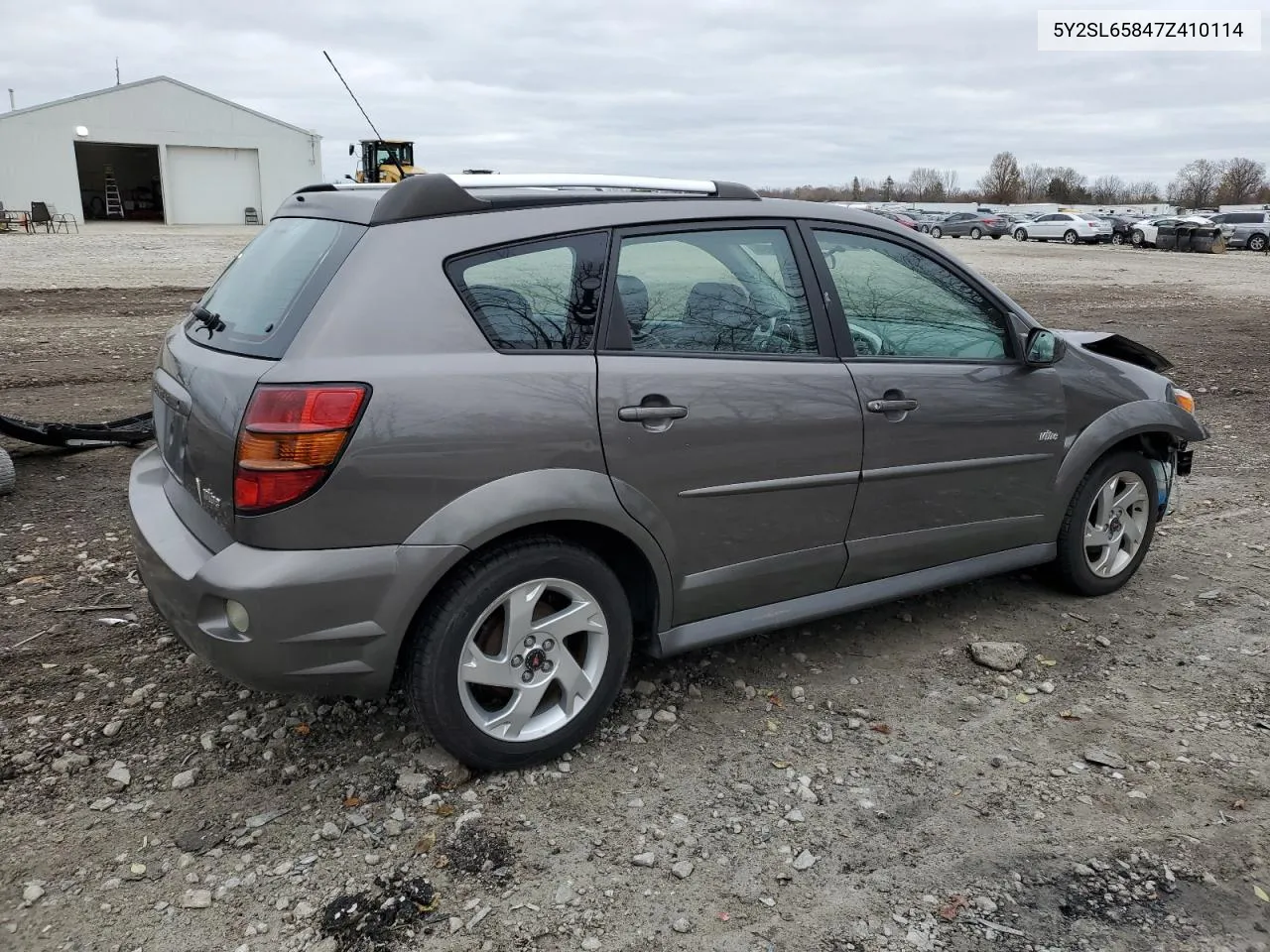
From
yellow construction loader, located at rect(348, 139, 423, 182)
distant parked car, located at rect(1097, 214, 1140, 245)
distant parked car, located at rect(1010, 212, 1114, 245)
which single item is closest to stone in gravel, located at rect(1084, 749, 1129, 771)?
yellow construction loader, located at rect(348, 139, 423, 182)

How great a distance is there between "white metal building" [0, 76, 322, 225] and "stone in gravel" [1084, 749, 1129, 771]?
155ft

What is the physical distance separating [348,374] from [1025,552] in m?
2.97

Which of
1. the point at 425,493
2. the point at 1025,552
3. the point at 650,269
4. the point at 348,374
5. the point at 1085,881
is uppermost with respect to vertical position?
the point at 650,269

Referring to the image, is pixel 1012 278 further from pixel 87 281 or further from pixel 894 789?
pixel 894 789

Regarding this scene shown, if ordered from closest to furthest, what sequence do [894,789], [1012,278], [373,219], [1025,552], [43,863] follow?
[43,863] → [373,219] → [894,789] → [1025,552] → [1012,278]

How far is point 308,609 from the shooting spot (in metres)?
2.76

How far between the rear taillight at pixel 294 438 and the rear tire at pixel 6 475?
12.0 feet

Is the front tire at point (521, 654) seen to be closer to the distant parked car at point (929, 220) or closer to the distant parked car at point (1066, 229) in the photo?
the distant parked car at point (1066, 229)

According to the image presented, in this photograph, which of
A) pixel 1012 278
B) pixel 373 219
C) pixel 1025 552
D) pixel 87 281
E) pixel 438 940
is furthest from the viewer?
pixel 1012 278

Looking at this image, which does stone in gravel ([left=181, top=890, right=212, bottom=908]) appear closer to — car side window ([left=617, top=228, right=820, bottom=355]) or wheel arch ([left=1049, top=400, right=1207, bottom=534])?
car side window ([left=617, top=228, right=820, bottom=355])

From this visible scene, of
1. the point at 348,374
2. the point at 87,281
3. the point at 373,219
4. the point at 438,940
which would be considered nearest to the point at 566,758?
the point at 438,940

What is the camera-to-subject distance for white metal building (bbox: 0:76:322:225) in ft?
139

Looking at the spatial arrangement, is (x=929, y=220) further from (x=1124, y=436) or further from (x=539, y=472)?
(x=539, y=472)

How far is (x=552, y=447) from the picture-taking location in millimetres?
2996
